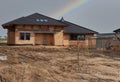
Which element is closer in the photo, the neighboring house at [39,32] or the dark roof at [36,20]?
the neighboring house at [39,32]

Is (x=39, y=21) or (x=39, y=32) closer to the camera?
(x=39, y=32)

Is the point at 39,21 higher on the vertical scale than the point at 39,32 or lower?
higher

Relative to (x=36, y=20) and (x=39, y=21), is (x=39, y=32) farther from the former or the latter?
(x=36, y=20)

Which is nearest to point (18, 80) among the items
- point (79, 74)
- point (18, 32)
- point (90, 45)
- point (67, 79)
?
point (67, 79)

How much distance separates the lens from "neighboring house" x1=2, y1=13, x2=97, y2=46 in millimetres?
40594

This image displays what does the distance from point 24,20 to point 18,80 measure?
95.9 feet

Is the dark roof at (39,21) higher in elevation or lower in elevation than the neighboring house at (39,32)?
higher

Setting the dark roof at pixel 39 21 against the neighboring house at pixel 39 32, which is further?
the dark roof at pixel 39 21

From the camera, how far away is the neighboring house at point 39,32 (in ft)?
133

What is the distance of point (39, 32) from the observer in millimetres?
41438

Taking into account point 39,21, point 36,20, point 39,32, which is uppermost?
point 36,20

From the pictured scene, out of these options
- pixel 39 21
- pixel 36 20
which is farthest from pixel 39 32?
pixel 36 20

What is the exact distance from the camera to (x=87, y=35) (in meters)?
46.8

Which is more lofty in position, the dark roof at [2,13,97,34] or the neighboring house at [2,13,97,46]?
the dark roof at [2,13,97,34]
